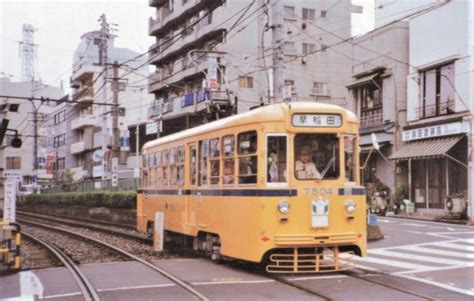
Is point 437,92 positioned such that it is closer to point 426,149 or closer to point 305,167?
point 426,149

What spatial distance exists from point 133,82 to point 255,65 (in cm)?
2131

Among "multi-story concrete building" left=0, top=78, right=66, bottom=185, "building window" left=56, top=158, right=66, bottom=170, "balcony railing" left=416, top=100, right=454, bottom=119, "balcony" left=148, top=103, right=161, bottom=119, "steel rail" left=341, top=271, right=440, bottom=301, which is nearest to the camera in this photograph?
"steel rail" left=341, top=271, right=440, bottom=301

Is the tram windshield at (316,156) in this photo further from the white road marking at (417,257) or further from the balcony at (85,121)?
the balcony at (85,121)

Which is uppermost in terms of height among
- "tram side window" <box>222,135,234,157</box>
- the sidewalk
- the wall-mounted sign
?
the wall-mounted sign

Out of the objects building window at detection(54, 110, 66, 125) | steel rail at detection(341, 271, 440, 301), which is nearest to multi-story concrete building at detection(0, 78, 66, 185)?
building window at detection(54, 110, 66, 125)

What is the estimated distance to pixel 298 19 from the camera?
4538 cm

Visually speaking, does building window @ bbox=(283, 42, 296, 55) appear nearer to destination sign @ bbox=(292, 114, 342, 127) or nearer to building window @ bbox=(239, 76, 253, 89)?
building window @ bbox=(239, 76, 253, 89)

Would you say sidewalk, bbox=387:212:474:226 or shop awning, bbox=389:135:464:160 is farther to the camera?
shop awning, bbox=389:135:464:160

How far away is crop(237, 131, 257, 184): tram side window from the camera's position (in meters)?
11.1

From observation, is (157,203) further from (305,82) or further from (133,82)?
(133,82)

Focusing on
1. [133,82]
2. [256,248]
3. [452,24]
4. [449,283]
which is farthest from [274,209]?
[133,82]

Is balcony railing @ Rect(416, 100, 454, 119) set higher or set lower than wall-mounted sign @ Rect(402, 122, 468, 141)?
higher

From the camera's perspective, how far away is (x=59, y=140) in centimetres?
7512

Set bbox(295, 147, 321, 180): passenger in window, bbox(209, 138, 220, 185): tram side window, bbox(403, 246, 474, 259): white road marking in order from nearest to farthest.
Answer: bbox(295, 147, 321, 180): passenger in window → bbox(209, 138, 220, 185): tram side window → bbox(403, 246, 474, 259): white road marking
